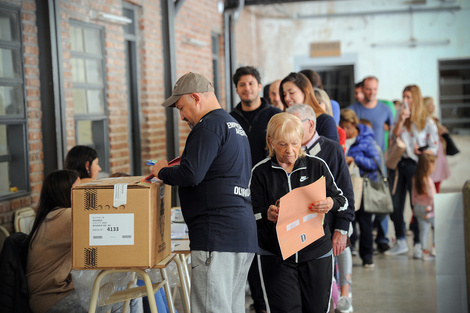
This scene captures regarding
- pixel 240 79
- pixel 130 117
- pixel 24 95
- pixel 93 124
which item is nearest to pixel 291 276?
pixel 240 79

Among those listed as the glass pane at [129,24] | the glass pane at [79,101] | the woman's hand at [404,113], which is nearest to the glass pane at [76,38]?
the glass pane at [79,101]

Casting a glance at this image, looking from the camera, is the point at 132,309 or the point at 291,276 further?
the point at 132,309

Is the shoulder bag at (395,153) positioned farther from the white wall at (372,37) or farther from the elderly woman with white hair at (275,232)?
the white wall at (372,37)

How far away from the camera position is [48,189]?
133 inches

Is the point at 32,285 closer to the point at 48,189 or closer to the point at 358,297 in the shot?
the point at 48,189

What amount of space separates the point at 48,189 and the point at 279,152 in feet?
4.28

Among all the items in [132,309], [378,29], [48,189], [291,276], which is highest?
[378,29]

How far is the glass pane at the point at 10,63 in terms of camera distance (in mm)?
4445

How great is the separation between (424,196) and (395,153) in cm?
51

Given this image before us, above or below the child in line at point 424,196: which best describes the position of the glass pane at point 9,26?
above

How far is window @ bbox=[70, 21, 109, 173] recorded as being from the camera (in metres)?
5.57

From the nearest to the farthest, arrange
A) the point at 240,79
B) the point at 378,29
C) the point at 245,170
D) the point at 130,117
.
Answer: the point at 245,170 < the point at 240,79 < the point at 130,117 < the point at 378,29

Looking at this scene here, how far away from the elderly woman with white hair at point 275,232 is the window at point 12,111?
2187mm

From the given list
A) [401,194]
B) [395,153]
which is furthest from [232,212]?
[401,194]
